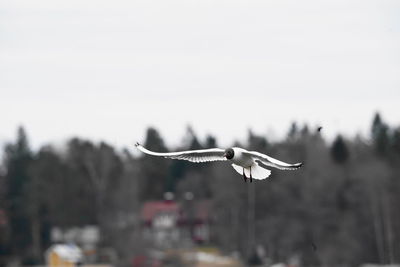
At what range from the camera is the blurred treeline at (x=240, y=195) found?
7525 centimetres

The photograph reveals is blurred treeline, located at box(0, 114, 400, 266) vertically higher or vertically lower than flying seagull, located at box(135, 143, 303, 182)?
higher

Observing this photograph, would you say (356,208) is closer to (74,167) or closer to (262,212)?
(262,212)

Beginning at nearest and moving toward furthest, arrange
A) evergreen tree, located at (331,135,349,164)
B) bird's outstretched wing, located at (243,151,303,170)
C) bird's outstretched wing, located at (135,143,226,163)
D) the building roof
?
bird's outstretched wing, located at (243,151,303,170)
bird's outstretched wing, located at (135,143,226,163)
evergreen tree, located at (331,135,349,164)
the building roof

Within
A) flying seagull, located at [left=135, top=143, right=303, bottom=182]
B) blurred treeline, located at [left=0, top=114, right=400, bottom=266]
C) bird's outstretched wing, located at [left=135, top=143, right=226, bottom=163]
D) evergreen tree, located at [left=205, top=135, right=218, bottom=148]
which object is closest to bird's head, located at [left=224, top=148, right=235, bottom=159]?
flying seagull, located at [left=135, top=143, right=303, bottom=182]

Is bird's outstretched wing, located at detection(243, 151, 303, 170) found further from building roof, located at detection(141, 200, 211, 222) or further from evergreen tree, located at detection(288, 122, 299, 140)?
building roof, located at detection(141, 200, 211, 222)

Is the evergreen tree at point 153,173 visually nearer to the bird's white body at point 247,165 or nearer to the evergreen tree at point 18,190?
the evergreen tree at point 18,190

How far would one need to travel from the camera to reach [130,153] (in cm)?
10550

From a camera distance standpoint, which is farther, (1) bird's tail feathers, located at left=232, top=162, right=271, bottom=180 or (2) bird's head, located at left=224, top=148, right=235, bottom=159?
(1) bird's tail feathers, located at left=232, top=162, right=271, bottom=180

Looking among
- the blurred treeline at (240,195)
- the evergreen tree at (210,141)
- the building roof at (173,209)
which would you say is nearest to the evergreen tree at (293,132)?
the blurred treeline at (240,195)

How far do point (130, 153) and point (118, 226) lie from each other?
9.73m

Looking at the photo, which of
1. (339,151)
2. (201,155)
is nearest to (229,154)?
(201,155)

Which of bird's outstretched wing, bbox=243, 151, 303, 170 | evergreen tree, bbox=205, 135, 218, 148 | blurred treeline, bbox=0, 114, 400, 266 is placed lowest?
bird's outstretched wing, bbox=243, 151, 303, 170

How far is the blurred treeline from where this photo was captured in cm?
7525

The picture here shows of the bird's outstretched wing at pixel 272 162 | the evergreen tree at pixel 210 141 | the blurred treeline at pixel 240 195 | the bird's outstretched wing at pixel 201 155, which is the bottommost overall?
the bird's outstretched wing at pixel 272 162
